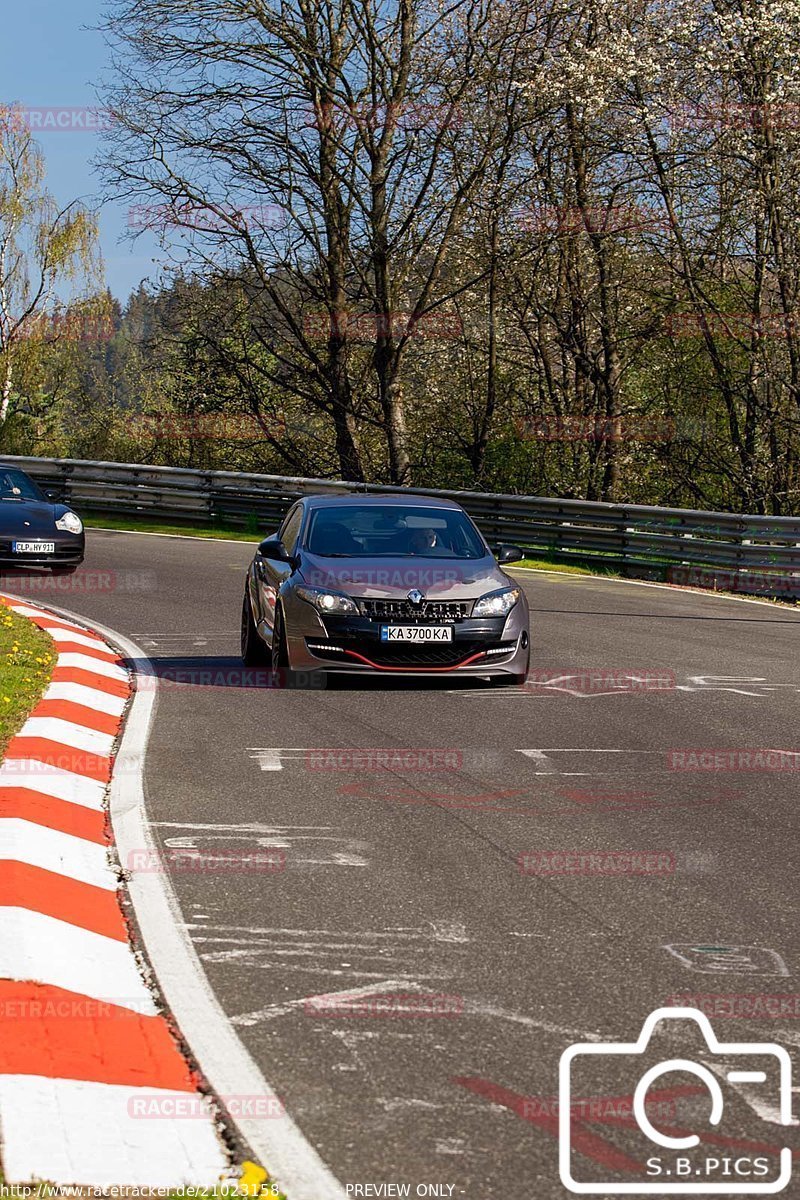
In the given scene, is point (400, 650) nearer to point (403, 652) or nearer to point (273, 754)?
point (403, 652)

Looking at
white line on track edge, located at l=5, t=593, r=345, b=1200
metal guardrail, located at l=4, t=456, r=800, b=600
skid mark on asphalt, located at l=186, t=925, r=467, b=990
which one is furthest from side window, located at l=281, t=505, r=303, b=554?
metal guardrail, located at l=4, t=456, r=800, b=600

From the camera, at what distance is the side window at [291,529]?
12891 mm

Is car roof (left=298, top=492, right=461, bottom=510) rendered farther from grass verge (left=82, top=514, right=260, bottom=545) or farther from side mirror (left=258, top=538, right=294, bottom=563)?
grass verge (left=82, top=514, right=260, bottom=545)

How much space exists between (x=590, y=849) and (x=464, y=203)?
968 inches

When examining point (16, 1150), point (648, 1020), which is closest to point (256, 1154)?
point (16, 1150)

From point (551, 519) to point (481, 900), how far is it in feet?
62.2

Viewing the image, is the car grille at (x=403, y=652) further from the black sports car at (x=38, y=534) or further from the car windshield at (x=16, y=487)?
the car windshield at (x=16, y=487)

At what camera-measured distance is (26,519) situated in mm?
20781

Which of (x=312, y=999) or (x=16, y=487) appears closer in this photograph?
(x=312, y=999)

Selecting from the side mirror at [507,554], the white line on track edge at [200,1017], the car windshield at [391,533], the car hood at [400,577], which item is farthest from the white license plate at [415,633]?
the white line on track edge at [200,1017]

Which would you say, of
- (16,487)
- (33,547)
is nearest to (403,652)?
(33,547)

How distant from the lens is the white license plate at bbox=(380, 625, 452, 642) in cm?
1148

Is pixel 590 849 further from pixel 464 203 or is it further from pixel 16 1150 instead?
pixel 464 203

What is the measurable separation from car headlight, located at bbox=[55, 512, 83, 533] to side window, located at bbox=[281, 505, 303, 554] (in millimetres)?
7792
